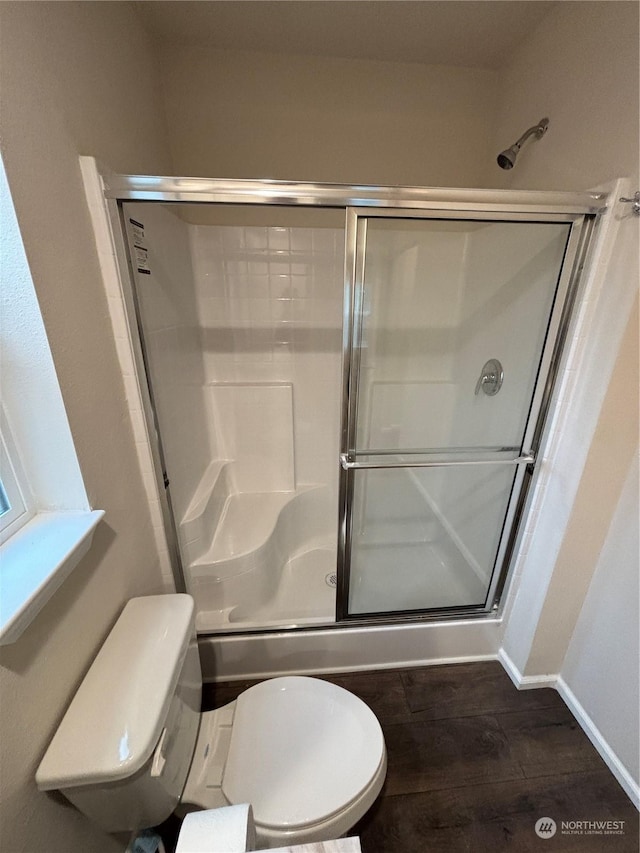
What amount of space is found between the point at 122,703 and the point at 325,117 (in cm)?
218

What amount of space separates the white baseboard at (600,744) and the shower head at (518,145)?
6.45 ft

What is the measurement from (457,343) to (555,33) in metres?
1.04

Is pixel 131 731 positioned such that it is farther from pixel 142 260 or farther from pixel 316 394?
pixel 316 394

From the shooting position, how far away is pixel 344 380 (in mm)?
1165

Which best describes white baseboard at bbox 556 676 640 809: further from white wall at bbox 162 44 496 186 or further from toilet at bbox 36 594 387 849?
white wall at bbox 162 44 496 186

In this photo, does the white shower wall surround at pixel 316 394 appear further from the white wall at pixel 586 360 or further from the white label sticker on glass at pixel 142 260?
the white wall at pixel 586 360

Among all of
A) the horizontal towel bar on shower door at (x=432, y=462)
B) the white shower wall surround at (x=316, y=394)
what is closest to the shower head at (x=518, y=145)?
the white shower wall surround at (x=316, y=394)

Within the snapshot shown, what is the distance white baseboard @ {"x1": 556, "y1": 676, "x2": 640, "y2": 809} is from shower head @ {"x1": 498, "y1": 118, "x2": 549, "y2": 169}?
197 cm

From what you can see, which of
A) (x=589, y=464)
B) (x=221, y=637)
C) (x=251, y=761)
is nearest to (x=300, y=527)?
(x=221, y=637)

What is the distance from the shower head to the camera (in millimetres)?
1203

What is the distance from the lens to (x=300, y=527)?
2.05 metres

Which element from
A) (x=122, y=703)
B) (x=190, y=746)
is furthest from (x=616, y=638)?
(x=122, y=703)

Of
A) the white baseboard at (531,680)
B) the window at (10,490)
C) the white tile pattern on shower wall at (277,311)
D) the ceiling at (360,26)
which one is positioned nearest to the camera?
the window at (10,490)

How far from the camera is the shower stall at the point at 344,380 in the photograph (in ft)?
3.52
